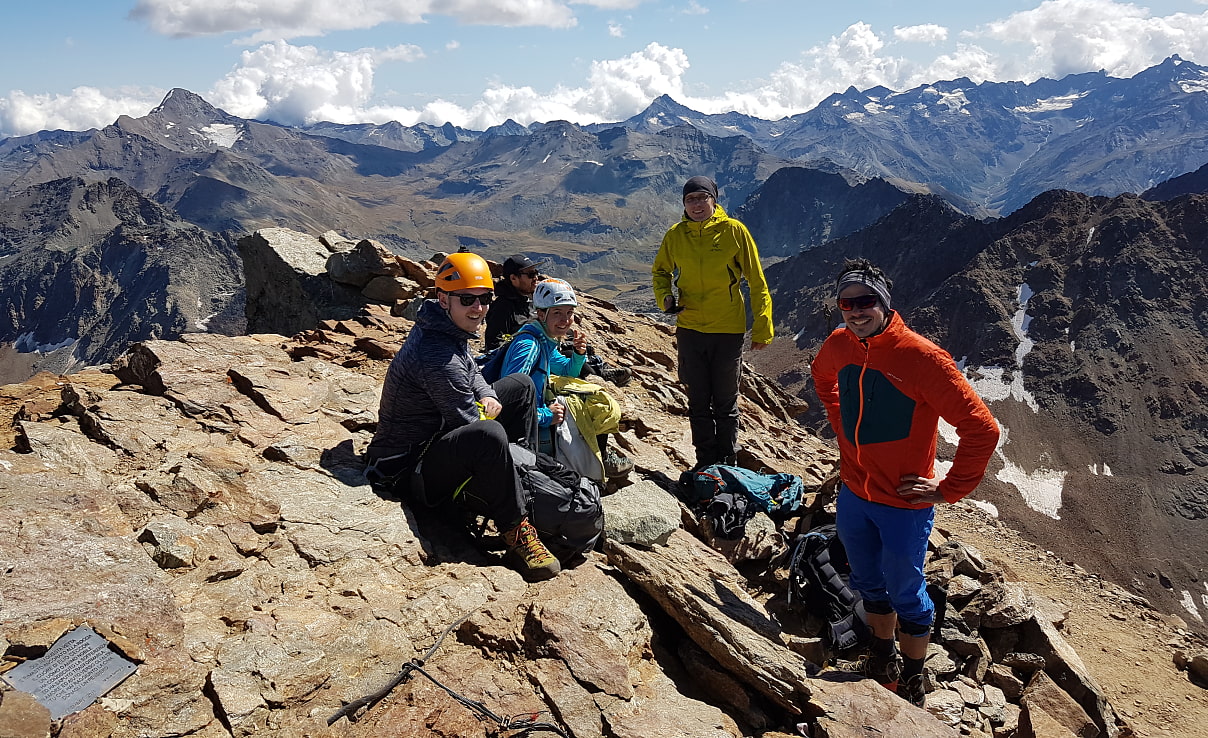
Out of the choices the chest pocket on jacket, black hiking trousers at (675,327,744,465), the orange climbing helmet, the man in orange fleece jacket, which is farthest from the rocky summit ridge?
the orange climbing helmet

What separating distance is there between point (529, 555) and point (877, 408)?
3576mm

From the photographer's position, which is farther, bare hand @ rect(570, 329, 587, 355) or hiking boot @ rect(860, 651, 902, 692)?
bare hand @ rect(570, 329, 587, 355)

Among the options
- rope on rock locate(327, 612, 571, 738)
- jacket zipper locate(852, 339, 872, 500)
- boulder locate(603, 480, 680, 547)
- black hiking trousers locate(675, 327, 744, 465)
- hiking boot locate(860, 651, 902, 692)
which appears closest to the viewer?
rope on rock locate(327, 612, 571, 738)

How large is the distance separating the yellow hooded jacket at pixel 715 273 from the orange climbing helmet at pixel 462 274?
3.67m

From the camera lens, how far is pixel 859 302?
5.68 meters

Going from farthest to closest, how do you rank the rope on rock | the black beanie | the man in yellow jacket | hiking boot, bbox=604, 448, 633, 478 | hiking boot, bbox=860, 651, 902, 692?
the man in yellow jacket → the black beanie → hiking boot, bbox=604, 448, 633, 478 → hiking boot, bbox=860, 651, 902, 692 → the rope on rock

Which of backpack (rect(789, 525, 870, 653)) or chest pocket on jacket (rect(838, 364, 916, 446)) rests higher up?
chest pocket on jacket (rect(838, 364, 916, 446))

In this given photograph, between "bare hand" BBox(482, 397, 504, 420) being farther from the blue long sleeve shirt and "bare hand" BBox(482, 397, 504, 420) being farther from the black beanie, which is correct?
the black beanie

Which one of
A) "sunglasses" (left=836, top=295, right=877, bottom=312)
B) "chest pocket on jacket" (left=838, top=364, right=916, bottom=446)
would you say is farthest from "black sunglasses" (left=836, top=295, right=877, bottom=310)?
"chest pocket on jacket" (left=838, top=364, right=916, bottom=446)

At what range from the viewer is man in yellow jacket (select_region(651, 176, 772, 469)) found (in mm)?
9344

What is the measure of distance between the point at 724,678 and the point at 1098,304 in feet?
501

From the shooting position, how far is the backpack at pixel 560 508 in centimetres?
675

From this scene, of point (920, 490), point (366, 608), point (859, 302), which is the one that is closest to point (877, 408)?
point (920, 490)

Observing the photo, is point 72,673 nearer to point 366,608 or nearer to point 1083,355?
point 366,608
